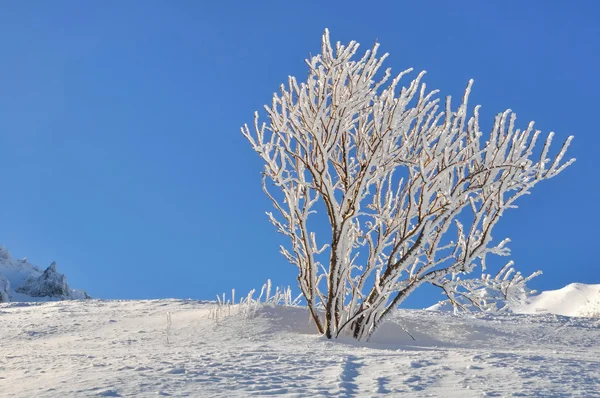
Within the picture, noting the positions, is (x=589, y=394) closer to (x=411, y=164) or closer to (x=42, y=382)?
(x=42, y=382)

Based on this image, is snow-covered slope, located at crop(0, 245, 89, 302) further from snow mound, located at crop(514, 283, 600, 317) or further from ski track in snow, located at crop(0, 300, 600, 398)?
snow mound, located at crop(514, 283, 600, 317)

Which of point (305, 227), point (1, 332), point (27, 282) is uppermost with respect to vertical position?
point (27, 282)

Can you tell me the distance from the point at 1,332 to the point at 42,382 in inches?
181

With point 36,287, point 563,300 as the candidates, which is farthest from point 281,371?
point 36,287

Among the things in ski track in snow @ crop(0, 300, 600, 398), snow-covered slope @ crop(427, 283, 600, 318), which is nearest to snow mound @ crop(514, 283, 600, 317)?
snow-covered slope @ crop(427, 283, 600, 318)

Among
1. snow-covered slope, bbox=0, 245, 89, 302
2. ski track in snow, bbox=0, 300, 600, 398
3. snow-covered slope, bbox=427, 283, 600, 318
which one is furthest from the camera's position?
snow-covered slope, bbox=0, 245, 89, 302

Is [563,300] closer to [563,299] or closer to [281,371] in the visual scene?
[563,299]

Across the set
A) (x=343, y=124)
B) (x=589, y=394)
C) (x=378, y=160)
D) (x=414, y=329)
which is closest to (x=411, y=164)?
(x=378, y=160)

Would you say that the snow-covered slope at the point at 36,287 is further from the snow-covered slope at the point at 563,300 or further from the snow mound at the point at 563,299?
the snow mound at the point at 563,299

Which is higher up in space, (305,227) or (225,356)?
(305,227)

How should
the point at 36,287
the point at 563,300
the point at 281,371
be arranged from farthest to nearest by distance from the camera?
the point at 36,287 → the point at 563,300 → the point at 281,371

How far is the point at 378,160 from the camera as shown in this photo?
5734 millimetres

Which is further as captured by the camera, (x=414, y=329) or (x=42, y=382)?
(x=414, y=329)

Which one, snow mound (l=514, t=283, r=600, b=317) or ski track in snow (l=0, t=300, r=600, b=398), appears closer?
ski track in snow (l=0, t=300, r=600, b=398)
